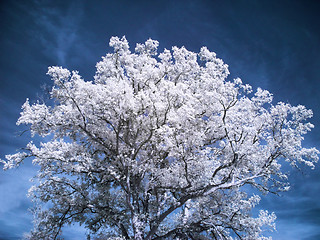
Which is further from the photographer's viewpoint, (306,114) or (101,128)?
(101,128)

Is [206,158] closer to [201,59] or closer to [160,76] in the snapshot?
[160,76]

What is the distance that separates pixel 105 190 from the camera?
16.6 m

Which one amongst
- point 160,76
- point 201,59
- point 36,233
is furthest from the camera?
point 201,59

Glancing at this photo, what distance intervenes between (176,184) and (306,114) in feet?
25.8

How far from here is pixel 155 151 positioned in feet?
51.2

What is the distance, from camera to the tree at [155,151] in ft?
43.9

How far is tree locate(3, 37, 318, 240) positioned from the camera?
526 inches

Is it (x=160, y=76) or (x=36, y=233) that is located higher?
(x=160, y=76)

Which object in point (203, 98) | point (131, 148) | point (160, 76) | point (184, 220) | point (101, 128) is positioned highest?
point (160, 76)

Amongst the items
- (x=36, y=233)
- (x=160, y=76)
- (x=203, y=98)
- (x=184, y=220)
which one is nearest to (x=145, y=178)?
(x=184, y=220)

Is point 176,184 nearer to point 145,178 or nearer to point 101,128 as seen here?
point 145,178

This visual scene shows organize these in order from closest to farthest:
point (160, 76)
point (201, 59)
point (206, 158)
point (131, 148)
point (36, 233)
Result: point (206, 158) → point (131, 148) → point (36, 233) → point (160, 76) → point (201, 59)

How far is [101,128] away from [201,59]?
9130 millimetres

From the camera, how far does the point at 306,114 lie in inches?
538
